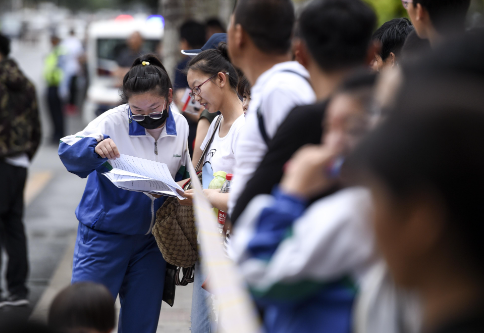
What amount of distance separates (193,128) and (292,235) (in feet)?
13.2

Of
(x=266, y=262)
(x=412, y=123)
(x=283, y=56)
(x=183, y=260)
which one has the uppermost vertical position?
(x=283, y=56)

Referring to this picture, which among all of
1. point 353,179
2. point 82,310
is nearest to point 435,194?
point 353,179

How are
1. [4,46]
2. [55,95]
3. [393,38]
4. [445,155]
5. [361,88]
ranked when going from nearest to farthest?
[445,155] → [361,88] → [393,38] → [4,46] → [55,95]

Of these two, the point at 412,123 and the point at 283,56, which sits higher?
the point at 283,56

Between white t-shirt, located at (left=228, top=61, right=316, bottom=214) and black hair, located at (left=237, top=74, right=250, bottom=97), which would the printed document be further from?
white t-shirt, located at (left=228, top=61, right=316, bottom=214)

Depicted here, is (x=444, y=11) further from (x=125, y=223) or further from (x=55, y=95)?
(x=55, y=95)

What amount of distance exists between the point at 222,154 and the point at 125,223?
67cm

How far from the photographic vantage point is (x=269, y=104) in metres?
1.95

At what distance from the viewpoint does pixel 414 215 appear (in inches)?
40.2

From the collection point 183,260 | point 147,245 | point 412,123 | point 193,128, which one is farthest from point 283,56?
point 193,128

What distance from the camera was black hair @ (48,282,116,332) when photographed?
7.89 ft

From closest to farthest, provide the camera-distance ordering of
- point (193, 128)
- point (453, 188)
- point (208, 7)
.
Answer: point (453, 188), point (193, 128), point (208, 7)

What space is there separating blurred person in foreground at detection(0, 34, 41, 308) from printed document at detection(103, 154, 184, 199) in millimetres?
2581

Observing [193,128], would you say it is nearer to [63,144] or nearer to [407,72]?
[63,144]
